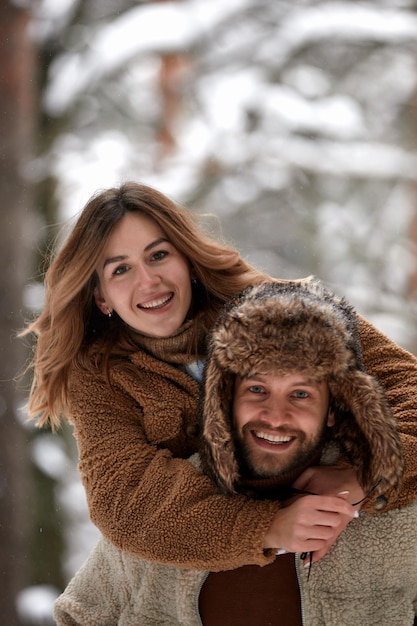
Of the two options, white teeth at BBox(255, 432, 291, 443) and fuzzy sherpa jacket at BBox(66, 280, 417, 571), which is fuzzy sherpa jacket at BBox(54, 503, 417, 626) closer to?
fuzzy sherpa jacket at BBox(66, 280, 417, 571)

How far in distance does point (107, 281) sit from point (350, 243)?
2704 mm

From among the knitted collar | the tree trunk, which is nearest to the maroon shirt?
the knitted collar

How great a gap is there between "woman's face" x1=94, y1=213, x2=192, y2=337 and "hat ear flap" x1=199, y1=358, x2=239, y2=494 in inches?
11.4

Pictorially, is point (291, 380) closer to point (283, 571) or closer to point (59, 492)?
point (283, 571)

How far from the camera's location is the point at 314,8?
4.91 metres

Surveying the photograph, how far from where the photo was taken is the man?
192 cm

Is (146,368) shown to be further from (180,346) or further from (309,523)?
(309,523)

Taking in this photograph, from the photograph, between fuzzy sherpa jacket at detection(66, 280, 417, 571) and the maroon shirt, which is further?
the maroon shirt

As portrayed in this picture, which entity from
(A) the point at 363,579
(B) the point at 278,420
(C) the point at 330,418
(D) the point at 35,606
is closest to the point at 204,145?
(D) the point at 35,606

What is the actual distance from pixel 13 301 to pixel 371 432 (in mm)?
2796

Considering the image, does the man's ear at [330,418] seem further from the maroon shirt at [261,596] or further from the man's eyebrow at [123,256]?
the man's eyebrow at [123,256]

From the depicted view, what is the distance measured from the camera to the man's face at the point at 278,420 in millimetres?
1938

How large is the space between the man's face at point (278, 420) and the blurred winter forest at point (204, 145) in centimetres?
257

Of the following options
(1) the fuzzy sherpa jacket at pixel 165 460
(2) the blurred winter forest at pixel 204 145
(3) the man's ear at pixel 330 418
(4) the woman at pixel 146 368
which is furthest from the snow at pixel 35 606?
(3) the man's ear at pixel 330 418
